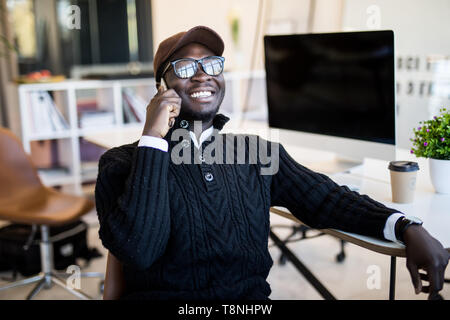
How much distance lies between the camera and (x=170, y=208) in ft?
4.42

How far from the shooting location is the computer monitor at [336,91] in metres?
1.92

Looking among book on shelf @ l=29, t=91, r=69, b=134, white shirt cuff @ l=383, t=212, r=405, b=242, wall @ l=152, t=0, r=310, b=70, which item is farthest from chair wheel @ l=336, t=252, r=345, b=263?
wall @ l=152, t=0, r=310, b=70

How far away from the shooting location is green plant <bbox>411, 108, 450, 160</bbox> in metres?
1.71

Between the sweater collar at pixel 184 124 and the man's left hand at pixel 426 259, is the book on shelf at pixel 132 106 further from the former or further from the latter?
the man's left hand at pixel 426 259

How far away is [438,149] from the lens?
67.7 inches

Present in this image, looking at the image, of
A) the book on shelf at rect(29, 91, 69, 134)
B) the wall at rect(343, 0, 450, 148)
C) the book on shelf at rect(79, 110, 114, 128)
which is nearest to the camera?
the wall at rect(343, 0, 450, 148)

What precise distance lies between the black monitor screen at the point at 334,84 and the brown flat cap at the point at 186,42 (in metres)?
0.68

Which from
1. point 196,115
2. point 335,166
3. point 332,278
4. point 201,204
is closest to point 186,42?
point 196,115

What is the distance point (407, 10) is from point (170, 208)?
1753 millimetres

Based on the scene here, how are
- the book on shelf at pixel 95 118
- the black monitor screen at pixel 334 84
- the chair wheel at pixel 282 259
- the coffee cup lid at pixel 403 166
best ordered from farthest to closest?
the book on shelf at pixel 95 118 < the chair wheel at pixel 282 259 < the black monitor screen at pixel 334 84 < the coffee cup lid at pixel 403 166

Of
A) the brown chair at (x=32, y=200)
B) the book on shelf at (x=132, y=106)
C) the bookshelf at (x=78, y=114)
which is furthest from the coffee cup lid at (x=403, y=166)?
the book on shelf at (x=132, y=106)

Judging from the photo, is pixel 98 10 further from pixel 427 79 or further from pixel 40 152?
pixel 427 79

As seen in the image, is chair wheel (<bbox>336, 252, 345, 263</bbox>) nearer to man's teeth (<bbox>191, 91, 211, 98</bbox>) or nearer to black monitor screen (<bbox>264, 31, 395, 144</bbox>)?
black monitor screen (<bbox>264, 31, 395, 144</bbox>)

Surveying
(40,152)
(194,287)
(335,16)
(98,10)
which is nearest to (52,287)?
(40,152)
